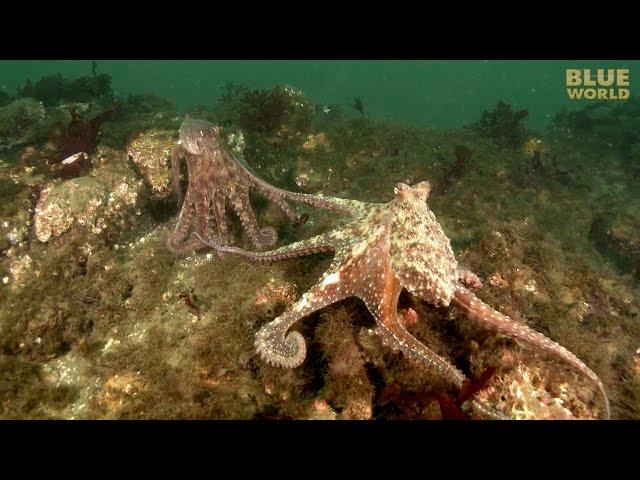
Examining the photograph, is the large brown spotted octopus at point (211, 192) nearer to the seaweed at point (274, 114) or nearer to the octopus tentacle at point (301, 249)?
the octopus tentacle at point (301, 249)

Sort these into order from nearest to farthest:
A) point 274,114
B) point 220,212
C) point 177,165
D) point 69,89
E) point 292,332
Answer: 1. point 292,332
2. point 220,212
3. point 177,165
4. point 274,114
5. point 69,89

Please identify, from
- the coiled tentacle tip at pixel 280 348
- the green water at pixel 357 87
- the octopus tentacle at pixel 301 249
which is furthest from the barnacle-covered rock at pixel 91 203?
the green water at pixel 357 87

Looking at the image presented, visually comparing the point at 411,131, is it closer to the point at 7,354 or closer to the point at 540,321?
the point at 540,321

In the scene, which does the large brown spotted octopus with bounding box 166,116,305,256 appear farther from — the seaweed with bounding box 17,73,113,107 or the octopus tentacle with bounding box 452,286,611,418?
the seaweed with bounding box 17,73,113,107

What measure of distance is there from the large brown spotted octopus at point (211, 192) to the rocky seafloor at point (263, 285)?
1.27ft

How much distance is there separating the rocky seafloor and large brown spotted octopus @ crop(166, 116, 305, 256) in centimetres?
39

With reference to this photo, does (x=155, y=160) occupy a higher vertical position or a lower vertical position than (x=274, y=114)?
lower

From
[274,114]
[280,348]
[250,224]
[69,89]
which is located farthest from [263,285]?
[69,89]

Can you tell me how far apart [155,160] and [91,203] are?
51.8 inches

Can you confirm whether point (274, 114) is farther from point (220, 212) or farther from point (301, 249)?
point (301, 249)

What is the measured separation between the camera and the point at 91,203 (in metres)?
5.88

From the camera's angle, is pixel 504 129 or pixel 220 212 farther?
pixel 504 129

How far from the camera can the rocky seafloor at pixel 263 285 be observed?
3689 millimetres

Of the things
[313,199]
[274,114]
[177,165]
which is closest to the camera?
[313,199]
